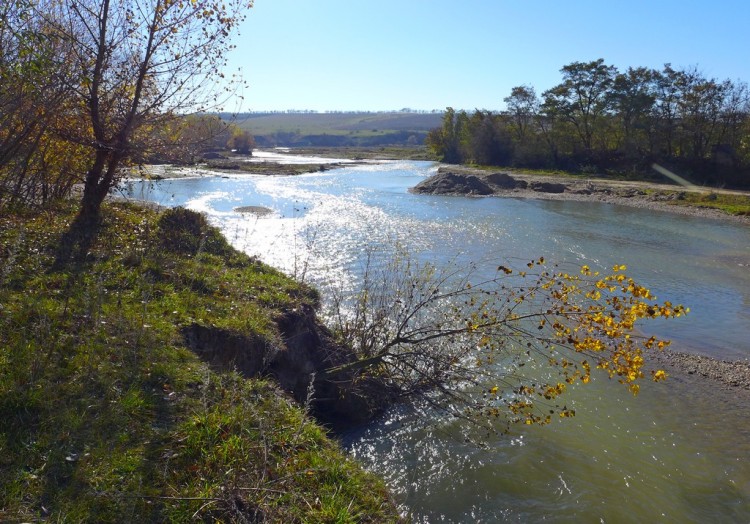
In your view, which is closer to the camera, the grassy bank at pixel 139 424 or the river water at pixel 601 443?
the grassy bank at pixel 139 424

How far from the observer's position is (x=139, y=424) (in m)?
5.07

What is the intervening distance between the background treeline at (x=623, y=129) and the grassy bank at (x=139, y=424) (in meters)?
54.1

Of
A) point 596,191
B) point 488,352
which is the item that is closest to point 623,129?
point 596,191

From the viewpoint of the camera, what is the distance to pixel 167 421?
5.26 m

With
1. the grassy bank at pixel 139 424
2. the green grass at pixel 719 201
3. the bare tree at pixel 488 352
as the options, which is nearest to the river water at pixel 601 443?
the bare tree at pixel 488 352

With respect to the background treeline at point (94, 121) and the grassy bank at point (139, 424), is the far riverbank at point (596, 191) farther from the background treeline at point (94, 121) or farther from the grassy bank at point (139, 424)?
the grassy bank at point (139, 424)

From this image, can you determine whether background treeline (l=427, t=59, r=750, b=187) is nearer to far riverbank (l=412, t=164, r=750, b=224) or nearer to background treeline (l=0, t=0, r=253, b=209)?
far riverbank (l=412, t=164, r=750, b=224)

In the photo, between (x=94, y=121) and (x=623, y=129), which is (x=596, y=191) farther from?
(x=94, y=121)

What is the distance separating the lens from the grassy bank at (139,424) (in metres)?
4.24

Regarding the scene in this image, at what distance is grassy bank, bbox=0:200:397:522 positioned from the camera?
4.24 m

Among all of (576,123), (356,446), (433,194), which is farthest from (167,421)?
(576,123)

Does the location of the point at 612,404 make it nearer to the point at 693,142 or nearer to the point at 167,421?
the point at 167,421

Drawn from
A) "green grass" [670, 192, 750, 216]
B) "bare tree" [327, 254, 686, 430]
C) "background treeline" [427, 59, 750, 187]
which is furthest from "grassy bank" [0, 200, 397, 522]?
"background treeline" [427, 59, 750, 187]

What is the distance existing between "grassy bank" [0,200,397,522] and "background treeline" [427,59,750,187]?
54067 millimetres
